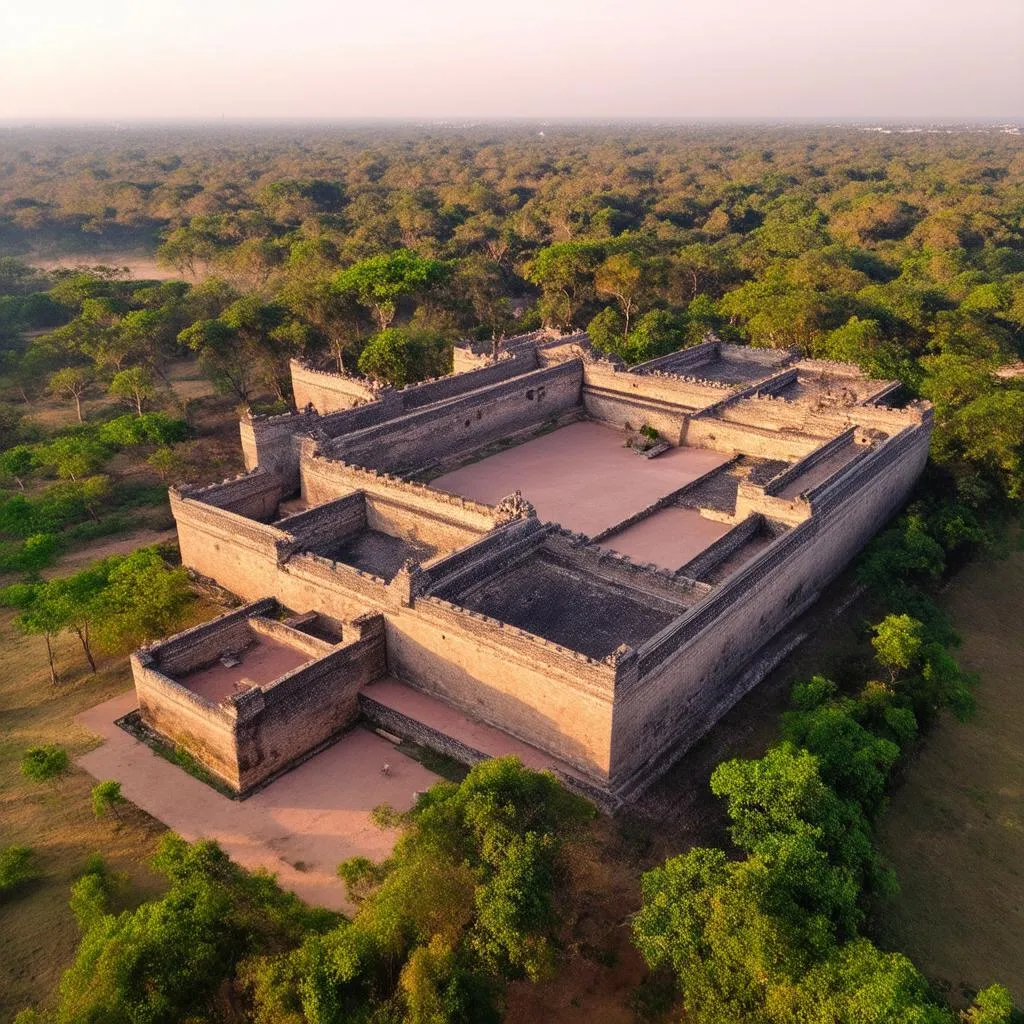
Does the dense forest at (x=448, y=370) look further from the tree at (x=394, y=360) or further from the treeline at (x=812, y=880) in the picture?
the tree at (x=394, y=360)

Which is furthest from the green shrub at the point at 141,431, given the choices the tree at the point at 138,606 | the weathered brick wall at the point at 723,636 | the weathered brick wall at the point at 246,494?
the weathered brick wall at the point at 723,636

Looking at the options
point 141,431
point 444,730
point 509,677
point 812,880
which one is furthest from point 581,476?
point 812,880

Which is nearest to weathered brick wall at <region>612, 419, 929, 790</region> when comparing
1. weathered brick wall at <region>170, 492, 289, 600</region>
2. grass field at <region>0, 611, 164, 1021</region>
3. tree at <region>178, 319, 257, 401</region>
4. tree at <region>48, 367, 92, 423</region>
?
grass field at <region>0, 611, 164, 1021</region>

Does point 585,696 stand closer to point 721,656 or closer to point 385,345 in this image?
point 721,656

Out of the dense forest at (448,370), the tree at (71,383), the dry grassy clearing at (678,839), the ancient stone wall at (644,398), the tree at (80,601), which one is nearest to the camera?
the dense forest at (448,370)

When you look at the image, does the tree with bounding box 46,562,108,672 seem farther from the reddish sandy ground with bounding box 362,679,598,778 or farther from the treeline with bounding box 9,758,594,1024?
the treeline with bounding box 9,758,594,1024

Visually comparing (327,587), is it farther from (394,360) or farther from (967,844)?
(394,360)

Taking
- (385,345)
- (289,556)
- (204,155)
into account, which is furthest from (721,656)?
(204,155)
